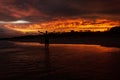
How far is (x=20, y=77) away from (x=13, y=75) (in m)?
1.41

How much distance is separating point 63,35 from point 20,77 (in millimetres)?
168850

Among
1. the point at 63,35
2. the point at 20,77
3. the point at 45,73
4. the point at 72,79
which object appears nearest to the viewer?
the point at 72,79

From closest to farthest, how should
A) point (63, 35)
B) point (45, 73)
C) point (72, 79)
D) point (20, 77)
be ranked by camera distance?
point (72, 79), point (20, 77), point (45, 73), point (63, 35)

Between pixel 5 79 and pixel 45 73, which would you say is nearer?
pixel 5 79

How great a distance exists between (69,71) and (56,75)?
2.51 m

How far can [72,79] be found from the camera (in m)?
22.2

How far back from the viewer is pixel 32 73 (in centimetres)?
2573

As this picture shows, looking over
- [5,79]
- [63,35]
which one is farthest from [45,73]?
[63,35]

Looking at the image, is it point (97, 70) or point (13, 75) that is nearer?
point (13, 75)

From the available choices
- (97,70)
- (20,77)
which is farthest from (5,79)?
(97,70)

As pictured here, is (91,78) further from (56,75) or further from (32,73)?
(32,73)

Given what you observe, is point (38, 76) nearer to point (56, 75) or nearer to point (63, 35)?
point (56, 75)

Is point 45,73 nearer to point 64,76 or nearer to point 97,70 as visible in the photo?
point 64,76

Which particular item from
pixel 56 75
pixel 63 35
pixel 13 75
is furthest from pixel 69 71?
pixel 63 35
